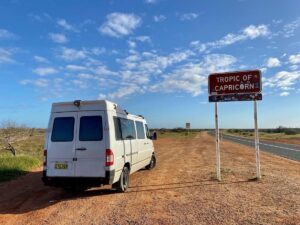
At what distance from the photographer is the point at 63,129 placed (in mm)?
10086

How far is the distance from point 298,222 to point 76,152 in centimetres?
549

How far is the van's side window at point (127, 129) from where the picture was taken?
10997 millimetres

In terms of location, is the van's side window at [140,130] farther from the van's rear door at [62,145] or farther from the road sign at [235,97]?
the van's rear door at [62,145]

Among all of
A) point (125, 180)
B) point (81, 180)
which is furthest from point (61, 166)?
point (125, 180)

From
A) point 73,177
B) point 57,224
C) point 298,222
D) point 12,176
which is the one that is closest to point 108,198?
point 73,177

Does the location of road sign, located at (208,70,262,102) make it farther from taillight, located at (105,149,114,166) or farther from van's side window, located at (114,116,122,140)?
taillight, located at (105,149,114,166)

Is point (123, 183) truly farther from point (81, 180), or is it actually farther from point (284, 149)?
point (284, 149)

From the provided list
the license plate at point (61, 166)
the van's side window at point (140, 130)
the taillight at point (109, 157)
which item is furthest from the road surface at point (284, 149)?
the license plate at point (61, 166)

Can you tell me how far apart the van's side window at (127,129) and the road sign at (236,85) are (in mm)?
2904

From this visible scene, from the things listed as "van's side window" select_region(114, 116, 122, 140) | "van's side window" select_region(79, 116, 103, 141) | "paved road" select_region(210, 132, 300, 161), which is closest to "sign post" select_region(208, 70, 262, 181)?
"van's side window" select_region(114, 116, 122, 140)

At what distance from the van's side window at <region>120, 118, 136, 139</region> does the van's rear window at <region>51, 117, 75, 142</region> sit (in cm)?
153

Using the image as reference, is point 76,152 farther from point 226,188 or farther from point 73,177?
point 226,188

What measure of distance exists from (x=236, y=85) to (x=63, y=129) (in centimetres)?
610

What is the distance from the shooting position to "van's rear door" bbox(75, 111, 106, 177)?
31.6 ft
